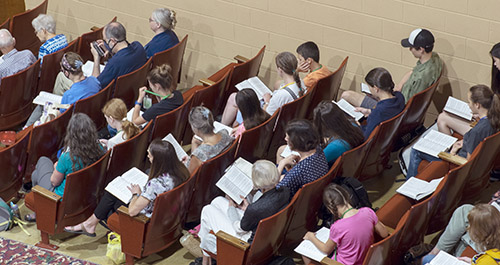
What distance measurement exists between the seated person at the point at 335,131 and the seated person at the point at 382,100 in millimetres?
417

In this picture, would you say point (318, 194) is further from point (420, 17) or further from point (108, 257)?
point (420, 17)

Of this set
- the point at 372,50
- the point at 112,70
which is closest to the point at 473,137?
the point at 372,50

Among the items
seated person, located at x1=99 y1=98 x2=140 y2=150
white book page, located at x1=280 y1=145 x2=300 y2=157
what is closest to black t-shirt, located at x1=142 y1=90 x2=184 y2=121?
seated person, located at x1=99 y1=98 x2=140 y2=150

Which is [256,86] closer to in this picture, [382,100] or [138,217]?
[382,100]

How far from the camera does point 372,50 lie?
22.0 feet

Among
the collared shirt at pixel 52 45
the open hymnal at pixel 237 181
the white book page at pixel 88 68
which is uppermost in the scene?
the open hymnal at pixel 237 181

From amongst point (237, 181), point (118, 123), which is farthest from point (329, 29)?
point (237, 181)

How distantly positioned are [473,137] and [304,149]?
4.02 feet

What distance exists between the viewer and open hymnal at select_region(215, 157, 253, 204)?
16.5ft

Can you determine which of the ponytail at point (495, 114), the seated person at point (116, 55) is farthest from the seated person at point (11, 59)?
the ponytail at point (495, 114)

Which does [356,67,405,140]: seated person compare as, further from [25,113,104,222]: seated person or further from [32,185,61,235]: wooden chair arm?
[32,185,61,235]: wooden chair arm

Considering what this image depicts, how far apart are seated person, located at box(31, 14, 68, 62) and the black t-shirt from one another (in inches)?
63.4

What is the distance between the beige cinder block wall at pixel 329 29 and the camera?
621 cm

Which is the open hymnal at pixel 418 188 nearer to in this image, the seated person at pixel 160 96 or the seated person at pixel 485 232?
the seated person at pixel 485 232
